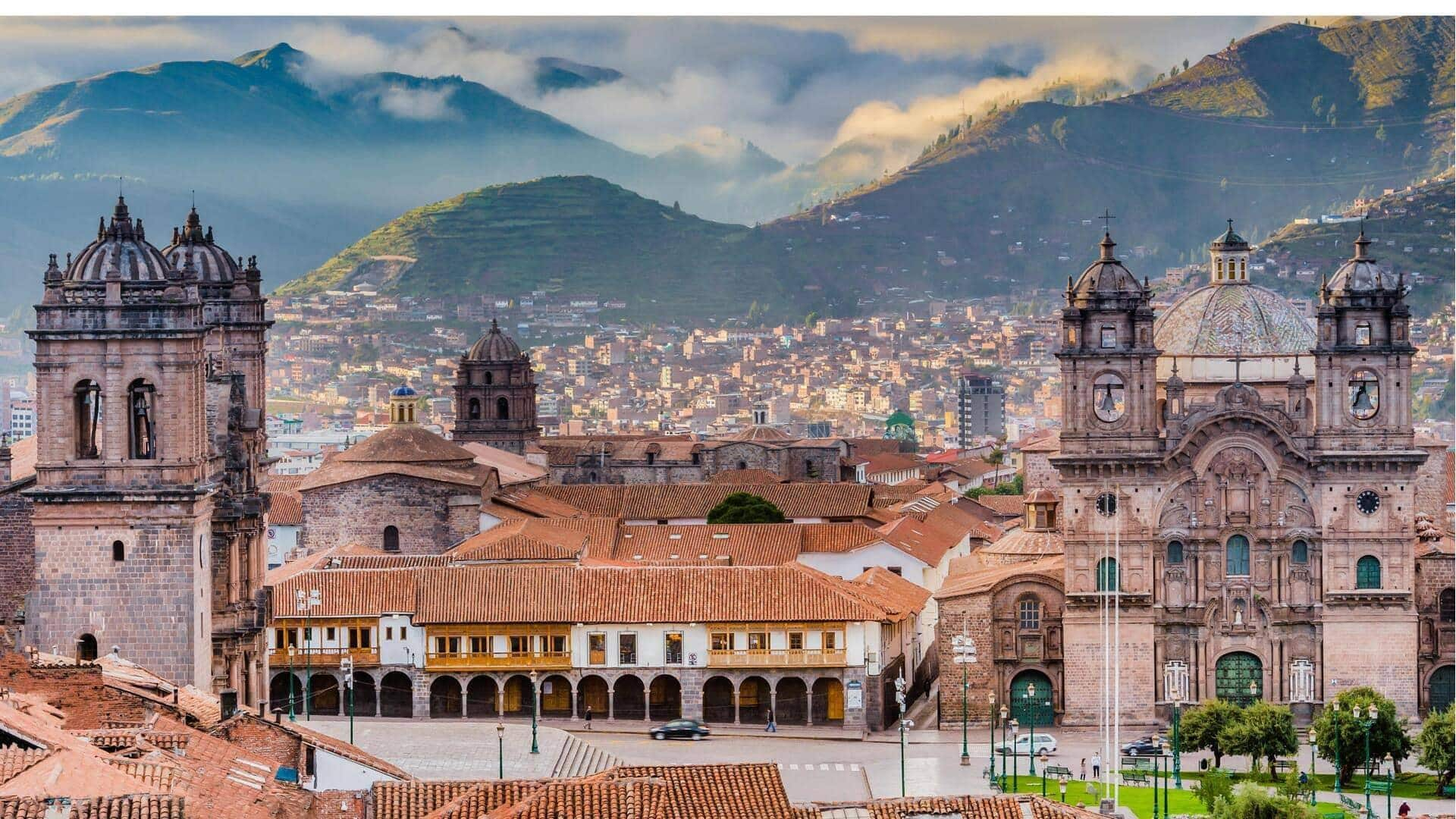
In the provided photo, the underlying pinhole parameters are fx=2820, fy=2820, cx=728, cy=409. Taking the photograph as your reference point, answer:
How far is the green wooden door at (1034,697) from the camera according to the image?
47.9m

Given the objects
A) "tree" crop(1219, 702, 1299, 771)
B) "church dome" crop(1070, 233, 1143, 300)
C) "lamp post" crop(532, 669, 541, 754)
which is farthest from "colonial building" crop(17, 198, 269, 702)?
"church dome" crop(1070, 233, 1143, 300)

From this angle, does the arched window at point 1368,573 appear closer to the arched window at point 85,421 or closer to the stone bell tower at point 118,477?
the stone bell tower at point 118,477

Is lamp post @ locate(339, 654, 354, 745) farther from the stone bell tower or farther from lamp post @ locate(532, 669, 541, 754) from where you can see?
the stone bell tower

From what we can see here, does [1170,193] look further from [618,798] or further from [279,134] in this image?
[618,798]

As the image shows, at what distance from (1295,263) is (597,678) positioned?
90.7 metres

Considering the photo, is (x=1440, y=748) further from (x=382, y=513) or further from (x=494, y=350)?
(x=494, y=350)

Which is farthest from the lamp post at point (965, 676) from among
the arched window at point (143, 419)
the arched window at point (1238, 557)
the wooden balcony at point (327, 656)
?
the arched window at point (143, 419)

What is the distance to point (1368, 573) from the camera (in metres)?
47.8

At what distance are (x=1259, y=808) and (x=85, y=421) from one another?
603 inches

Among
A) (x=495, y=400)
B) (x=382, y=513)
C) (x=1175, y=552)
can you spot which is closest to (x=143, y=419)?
(x=1175, y=552)

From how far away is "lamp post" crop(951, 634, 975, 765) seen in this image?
4378 centimetres

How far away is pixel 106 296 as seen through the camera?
35375 millimetres

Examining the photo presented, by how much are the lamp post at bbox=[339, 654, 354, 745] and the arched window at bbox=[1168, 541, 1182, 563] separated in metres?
13.9

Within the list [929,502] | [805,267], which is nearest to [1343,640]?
[929,502]
